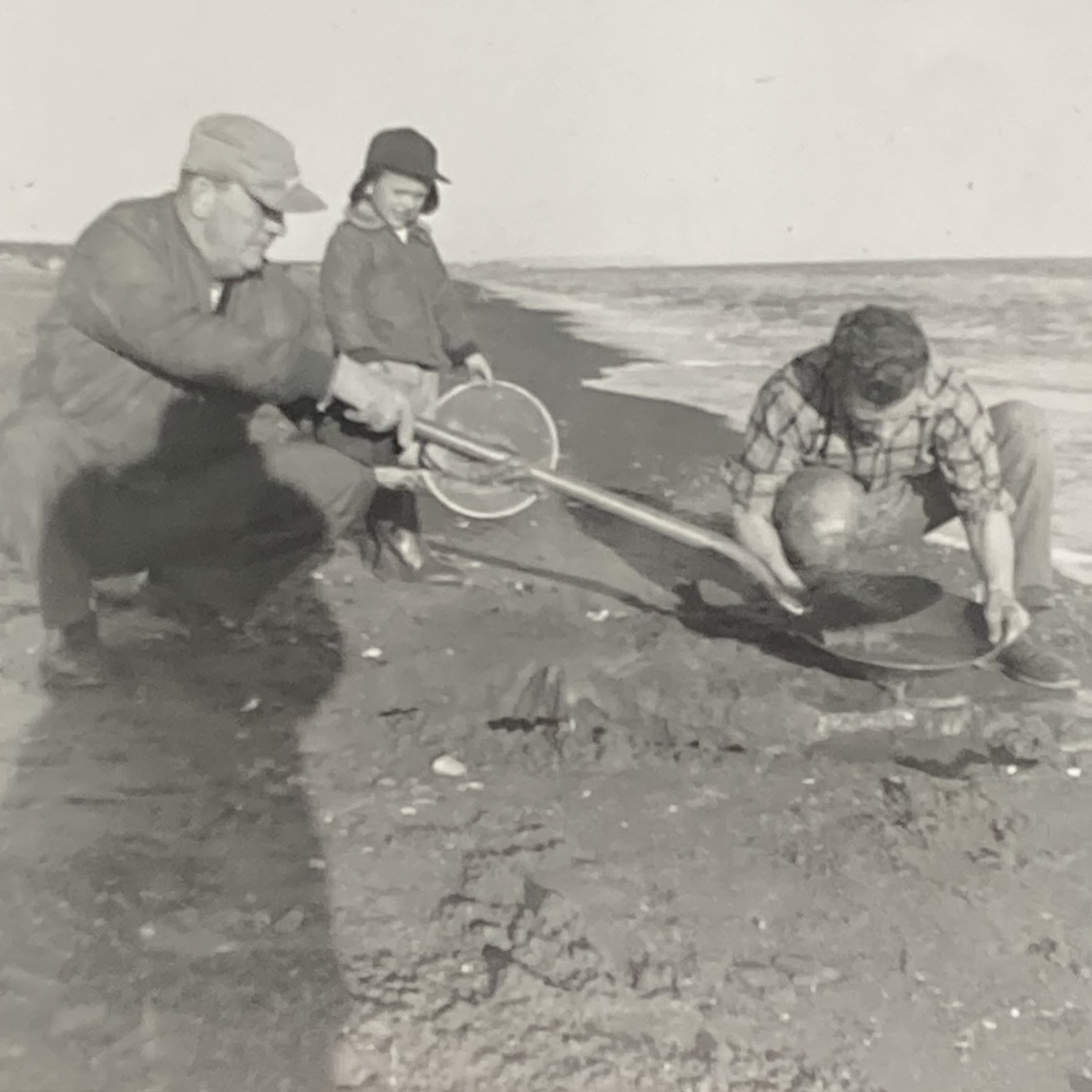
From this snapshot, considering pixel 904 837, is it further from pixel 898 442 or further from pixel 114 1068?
pixel 114 1068

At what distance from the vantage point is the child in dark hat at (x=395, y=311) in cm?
112

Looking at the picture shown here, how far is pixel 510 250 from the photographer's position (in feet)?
3.84

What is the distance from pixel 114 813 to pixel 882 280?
95cm

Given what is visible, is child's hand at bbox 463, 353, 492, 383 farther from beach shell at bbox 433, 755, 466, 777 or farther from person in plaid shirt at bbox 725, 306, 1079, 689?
beach shell at bbox 433, 755, 466, 777

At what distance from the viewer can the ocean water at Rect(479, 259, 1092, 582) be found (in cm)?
123

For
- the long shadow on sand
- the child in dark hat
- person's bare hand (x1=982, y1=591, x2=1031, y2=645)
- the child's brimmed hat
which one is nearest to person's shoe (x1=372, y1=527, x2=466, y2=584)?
the child in dark hat

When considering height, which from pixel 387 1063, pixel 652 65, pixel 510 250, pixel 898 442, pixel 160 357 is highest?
pixel 652 65

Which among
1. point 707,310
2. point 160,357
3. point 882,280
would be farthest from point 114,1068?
point 882,280

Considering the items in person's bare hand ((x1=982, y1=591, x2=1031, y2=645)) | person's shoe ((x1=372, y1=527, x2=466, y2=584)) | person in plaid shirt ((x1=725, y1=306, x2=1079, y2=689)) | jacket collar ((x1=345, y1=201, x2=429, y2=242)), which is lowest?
person's bare hand ((x1=982, y1=591, x2=1031, y2=645))

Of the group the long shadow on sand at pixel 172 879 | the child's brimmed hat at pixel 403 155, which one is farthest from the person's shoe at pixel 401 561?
the child's brimmed hat at pixel 403 155

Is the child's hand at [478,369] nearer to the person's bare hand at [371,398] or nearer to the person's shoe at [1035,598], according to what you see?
the person's bare hand at [371,398]

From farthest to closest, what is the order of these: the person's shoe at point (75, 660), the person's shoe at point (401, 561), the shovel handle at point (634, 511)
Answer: the person's shoe at point (401, 561) < the shovel handle at point (634, 511) < the person's shoe at point (75, 660)

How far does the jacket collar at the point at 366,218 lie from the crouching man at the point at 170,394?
4cm

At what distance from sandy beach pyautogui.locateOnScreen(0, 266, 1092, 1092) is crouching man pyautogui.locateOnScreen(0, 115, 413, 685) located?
0.04 metres
